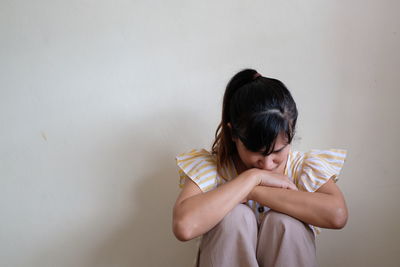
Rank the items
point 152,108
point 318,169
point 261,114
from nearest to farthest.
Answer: point 261,114 < point 318,169 < point 152,108

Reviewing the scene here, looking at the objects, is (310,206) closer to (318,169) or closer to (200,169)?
(318,169)

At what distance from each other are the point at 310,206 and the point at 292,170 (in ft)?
0.49

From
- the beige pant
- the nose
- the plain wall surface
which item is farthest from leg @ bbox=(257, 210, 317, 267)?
the plain wall surface

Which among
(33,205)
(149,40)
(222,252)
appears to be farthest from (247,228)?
(33,205)

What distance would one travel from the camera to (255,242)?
2.74ft

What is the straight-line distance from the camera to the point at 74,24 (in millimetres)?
1127

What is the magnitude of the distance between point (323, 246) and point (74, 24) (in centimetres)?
100

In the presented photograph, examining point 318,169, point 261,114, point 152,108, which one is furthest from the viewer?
point 152,108

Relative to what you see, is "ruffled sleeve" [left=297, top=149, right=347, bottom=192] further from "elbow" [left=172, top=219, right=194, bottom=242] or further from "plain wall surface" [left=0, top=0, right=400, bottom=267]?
"elbow" [left=172, top=219, right=194, bottom=242]

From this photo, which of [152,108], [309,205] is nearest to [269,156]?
[309,205]

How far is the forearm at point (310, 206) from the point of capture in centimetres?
81

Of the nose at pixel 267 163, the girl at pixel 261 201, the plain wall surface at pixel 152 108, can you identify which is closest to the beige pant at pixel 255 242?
the girl at pixel 261 201

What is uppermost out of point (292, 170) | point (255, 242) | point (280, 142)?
point (280, 142)

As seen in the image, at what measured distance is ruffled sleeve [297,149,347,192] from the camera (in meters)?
0.88
